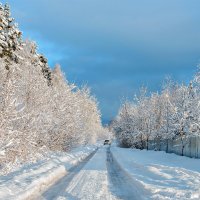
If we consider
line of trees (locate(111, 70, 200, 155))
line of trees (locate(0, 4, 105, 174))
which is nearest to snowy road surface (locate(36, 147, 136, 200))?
line of trees (locate(0, 4, 105, 174))

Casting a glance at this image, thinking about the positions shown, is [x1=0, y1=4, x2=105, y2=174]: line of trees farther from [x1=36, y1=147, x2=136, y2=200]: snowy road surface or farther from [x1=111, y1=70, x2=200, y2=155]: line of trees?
[x1=111, y1=70, x2=200, y2=155]: line of trees

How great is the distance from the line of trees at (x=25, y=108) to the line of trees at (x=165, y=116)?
38.1 ft

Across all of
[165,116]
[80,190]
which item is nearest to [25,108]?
[80,190]

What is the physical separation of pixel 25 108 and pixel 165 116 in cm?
2803

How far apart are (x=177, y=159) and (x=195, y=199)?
91.0 ft

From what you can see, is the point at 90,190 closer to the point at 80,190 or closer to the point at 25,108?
the point at 80,190

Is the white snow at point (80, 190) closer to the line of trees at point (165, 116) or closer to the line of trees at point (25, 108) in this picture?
the line of trees at point (25, 108)

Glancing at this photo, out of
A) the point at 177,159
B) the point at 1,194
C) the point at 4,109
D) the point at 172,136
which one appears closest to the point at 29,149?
the point at 4,109

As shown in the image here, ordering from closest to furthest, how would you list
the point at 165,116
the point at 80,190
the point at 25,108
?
the point at 80,190 → the point at 25,108 → the point at 165,116

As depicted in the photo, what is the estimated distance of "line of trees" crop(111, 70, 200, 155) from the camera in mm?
41562

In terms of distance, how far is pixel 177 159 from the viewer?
39.8 metres

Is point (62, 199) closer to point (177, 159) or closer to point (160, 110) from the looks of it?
point (177, 159)

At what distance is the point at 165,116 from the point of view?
51844 mm

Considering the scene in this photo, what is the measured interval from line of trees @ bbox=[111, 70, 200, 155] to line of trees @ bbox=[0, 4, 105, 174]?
11623 mm
